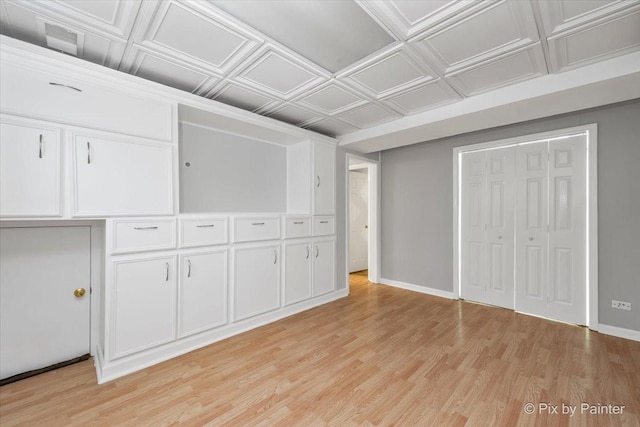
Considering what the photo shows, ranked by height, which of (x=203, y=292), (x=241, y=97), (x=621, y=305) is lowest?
(x=621, y=305)

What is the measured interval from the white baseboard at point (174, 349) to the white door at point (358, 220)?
2.70 metres

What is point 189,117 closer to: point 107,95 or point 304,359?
point 107,95

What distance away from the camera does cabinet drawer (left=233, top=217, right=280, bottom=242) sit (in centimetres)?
299

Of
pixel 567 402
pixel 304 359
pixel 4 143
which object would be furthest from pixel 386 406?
pixel 4 143

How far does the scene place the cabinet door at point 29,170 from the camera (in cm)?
179

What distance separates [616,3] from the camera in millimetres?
1628

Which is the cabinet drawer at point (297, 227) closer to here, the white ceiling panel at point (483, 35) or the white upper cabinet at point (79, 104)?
the white upper cabinet at point (79, 104)

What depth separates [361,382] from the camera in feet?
6.88

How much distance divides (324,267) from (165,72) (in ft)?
9.54

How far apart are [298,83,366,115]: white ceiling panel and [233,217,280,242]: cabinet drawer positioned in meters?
1.39

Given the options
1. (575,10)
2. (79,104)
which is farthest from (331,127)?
(79,104)

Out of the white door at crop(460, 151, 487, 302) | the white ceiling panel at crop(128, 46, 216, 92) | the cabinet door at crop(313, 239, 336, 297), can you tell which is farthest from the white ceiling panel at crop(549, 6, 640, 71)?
the cabinet door at crop(313, 239, 336, 297)

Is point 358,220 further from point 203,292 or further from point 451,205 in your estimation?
point 203,292

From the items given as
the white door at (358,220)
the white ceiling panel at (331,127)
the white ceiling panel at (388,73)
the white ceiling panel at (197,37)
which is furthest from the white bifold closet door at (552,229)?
the white ceiling panel at (197,37)
